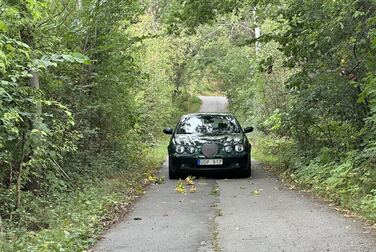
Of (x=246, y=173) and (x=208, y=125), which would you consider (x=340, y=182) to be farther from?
(x=208, y=125)

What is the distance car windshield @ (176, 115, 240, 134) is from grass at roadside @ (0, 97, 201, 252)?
6.62 ft

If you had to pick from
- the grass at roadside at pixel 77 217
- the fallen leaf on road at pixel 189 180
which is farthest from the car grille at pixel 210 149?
the grass at roadside at pixel 77 217

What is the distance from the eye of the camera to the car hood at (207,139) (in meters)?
12.5

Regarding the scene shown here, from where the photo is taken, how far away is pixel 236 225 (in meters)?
7.21

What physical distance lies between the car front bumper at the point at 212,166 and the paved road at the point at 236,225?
5.97 feet

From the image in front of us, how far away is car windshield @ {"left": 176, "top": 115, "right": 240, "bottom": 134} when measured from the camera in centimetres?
1342

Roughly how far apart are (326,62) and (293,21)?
217 cm

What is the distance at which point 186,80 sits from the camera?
Answer: 1700 inches

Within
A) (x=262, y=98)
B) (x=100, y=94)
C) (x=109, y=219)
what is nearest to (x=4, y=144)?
(x=109, y=219)

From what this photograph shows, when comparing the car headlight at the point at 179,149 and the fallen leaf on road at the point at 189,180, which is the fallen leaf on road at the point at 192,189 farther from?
the car headlight at the point at 179,149

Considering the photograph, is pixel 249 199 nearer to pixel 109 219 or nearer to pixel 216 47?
pixel 109 219

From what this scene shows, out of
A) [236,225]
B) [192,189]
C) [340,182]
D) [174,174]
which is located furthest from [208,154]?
[236,225]

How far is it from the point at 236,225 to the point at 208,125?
21.6ft

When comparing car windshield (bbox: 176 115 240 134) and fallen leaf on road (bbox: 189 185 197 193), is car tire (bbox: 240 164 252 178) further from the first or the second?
fallen leaf on road (bbox: 189 185 197 193)
